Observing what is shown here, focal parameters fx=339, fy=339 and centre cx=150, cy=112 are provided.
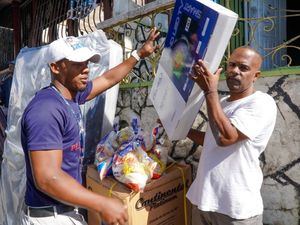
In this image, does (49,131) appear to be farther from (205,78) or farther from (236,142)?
(236,142)

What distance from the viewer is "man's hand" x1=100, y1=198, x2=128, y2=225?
157 cm

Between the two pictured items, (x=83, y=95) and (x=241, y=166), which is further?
(x=83, y=95)

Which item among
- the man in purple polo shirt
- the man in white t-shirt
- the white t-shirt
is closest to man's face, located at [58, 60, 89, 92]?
the man in purple polo shirt

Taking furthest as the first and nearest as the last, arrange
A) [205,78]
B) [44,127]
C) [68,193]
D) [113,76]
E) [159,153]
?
[113,76] < [159,153] < [205,78] < [44,127] < [68,193]

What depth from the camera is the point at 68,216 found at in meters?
1.97

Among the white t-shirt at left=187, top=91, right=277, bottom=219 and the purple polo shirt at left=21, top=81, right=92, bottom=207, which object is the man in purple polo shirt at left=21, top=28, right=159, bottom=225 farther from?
the white t-shirt at left=187, top=91, right=277, bottom=219

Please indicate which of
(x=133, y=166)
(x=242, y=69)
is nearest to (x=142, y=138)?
(x=133, y=166)

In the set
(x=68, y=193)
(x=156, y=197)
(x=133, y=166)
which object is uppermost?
(x=68, y=193)

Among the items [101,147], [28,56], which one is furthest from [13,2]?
[101,147]

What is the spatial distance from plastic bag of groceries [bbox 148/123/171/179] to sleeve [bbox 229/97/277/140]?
2.66 feet

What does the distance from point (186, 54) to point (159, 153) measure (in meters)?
0.90

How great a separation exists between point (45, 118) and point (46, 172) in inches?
11.2

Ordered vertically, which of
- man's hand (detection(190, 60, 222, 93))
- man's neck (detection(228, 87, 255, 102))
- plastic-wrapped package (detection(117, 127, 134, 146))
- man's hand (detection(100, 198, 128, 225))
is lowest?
plastic-wrapped package (detection(117, 127, 134, 146))

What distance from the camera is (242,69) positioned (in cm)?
198
